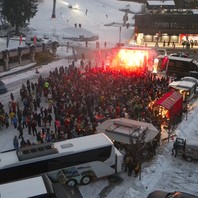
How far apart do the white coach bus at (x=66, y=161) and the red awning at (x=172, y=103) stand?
28.3 feet

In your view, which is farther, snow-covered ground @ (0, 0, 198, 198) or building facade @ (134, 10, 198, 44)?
building facade @ (134, 10, 198, 44)

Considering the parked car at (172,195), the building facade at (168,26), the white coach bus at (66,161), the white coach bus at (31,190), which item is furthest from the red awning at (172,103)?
the building facade at (168,26)

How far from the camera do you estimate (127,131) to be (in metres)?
22.0

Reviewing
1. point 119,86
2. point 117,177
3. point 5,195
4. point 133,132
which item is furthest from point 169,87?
point 5,195

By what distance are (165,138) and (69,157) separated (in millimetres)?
9184

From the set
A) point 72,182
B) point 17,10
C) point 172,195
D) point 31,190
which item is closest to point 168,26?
point 17,10

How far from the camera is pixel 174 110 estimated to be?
2858cm

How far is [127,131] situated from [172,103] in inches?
296

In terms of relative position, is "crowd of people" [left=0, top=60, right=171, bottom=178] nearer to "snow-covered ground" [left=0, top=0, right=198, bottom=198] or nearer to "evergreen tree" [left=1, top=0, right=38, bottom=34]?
"snow-covered ground" [left=0, top=0, right=198, bottom=198]

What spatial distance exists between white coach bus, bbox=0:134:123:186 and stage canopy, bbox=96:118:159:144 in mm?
1774

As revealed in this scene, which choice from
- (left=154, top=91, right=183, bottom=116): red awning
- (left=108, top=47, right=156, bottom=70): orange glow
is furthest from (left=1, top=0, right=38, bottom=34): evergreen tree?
(left=154, top=91, right=183, bottom=116): red awning

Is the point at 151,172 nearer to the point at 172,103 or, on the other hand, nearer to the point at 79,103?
the point at 172,103

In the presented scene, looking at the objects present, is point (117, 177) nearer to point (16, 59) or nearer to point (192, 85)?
point (192, 85)

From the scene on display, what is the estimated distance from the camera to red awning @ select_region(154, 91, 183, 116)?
2753 centimetres
